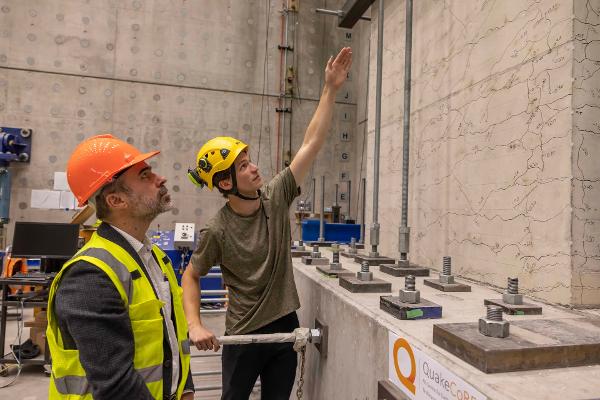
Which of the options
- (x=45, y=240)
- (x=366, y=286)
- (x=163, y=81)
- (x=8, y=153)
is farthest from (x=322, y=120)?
(x=8, y=153)

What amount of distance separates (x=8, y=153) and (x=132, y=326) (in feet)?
20.3

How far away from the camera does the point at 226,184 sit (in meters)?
1.80

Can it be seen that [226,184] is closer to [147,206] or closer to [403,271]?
[147,206]

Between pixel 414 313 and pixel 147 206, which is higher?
pixel 147 206

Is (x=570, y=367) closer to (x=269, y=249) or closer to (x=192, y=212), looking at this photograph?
(x=269, y=249)

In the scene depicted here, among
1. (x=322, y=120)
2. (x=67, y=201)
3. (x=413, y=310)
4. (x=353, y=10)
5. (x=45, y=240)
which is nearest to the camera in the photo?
(x=413, y=310)

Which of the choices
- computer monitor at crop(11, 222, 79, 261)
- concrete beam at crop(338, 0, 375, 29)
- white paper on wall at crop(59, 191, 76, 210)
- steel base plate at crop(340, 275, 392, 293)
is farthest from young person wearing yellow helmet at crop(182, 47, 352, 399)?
white paper on wall at crop(59, 191, 76, 210)

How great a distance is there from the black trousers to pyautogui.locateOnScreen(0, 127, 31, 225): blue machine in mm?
5874

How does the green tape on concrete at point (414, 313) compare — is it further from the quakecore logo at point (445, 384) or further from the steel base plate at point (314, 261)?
the steel base plate at point (314, 261)

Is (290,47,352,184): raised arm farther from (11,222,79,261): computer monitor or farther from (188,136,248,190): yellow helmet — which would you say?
(11,222,79,261): computer monitor

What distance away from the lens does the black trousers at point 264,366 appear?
178 cm

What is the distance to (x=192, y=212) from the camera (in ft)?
23.0

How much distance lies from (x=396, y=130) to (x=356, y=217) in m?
4.97

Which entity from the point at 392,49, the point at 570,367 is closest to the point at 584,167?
the point at 570,367
